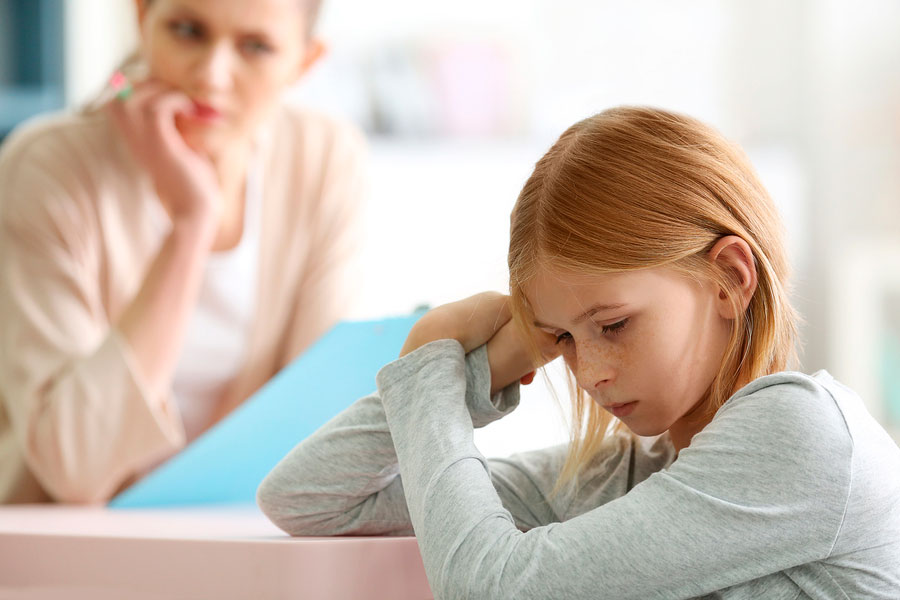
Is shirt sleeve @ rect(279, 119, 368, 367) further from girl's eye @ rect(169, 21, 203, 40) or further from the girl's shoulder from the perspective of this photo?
the girl's shoulder

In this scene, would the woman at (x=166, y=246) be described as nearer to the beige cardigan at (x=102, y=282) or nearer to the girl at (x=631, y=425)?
the beige cardigan at (x=102, y=282)

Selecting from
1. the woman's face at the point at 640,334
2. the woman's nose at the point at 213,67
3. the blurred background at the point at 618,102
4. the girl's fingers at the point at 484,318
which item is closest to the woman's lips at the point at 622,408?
the woman's face at the point at 640,334

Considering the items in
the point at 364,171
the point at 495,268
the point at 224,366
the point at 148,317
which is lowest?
A: the point at 224,366

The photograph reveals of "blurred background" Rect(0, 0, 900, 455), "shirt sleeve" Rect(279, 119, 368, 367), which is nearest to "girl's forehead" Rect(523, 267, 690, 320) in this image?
"shirt sleeve" Rect(279, 119, 368, 367)

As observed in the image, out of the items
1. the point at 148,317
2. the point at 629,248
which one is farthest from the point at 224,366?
the point at 629,248

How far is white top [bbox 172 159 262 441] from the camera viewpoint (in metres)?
1.31

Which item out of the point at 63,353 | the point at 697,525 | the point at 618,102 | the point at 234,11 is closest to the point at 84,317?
the point at 63,353

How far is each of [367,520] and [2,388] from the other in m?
0.62

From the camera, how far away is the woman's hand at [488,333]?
0.68 m

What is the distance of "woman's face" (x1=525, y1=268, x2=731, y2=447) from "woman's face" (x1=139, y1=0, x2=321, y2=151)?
0.80 meters

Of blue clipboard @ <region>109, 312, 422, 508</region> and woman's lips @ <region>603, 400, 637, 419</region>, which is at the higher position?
woman's lips @ <region>603, 400, 637, 419</region>

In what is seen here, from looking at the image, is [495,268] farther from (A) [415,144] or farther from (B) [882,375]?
(B) [882,375]

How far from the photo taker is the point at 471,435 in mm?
630

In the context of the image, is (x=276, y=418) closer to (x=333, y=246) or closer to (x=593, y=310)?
(x=593, y=310)
